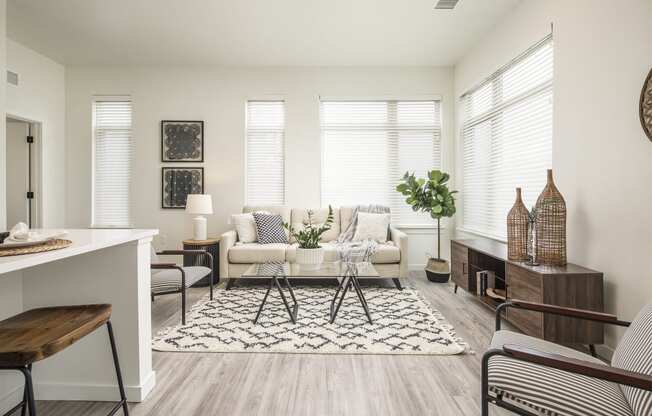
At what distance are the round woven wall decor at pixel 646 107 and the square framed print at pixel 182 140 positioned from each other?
4737mm

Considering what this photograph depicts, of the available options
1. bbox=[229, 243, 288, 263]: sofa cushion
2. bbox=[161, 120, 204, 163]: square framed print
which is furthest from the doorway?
bbox=[229, 243, 288, 263]: sofa cushion

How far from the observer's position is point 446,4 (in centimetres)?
325

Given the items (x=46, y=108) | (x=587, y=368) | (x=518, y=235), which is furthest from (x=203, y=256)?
(x=587, y=368)

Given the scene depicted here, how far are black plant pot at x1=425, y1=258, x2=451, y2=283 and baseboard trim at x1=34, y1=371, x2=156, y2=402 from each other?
3444mm

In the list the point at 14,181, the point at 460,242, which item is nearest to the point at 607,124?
the point at 460,242

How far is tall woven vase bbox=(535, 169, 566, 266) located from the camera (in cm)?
239

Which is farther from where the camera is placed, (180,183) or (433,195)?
(180,183)

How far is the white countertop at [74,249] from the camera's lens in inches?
41.9

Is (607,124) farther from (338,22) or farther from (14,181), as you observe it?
(14,181)

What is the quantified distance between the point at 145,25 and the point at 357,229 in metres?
3.43

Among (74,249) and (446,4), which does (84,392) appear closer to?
(74,249)

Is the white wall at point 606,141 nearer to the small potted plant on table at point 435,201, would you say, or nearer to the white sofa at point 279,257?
the small potted plant on table at point 435,201

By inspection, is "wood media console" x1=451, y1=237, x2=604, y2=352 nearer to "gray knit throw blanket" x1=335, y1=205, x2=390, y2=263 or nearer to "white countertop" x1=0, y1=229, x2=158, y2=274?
"gray knit throw blanket" x1=335, y1=205, x2=390, y2=263

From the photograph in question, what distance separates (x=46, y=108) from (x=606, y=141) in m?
6.28
